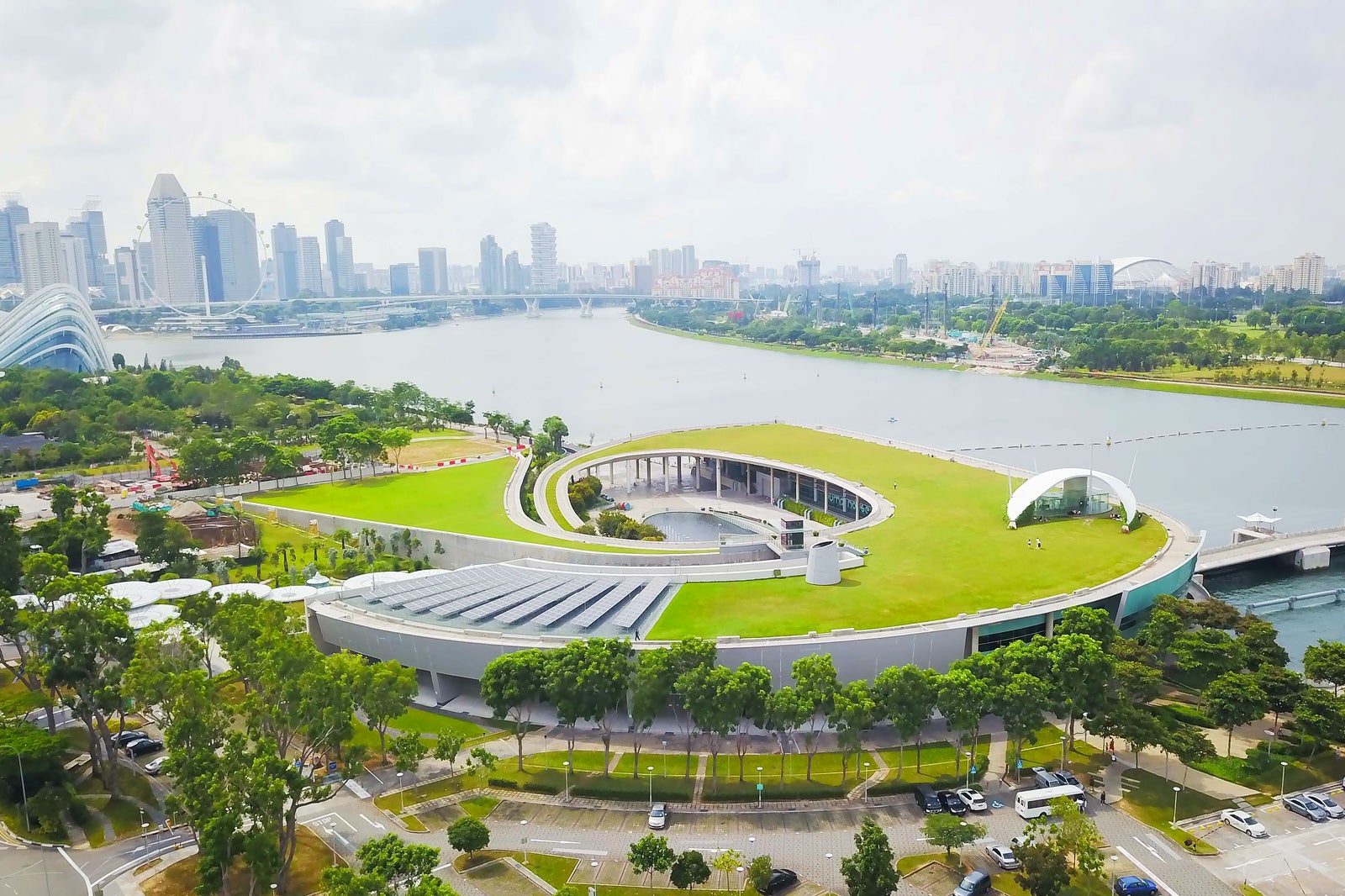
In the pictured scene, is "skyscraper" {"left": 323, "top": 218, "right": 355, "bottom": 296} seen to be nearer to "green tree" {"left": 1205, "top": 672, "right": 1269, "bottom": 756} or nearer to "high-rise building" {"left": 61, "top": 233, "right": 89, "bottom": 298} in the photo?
"high-rise building" {"left": 61, "top": 233, "right": 89, "bottom": 298}

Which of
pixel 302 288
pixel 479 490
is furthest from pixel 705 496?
pixel 302 288

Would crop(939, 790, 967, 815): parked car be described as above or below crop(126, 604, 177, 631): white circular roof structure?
below

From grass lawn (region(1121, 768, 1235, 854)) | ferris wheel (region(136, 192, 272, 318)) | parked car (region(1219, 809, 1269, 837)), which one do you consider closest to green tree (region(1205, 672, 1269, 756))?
grass lawn (region(1121, 768, 1235, 854))

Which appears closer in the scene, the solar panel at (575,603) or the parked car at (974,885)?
the parked car at (974,885)

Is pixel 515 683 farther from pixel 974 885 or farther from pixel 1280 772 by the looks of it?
pixel 1280 772

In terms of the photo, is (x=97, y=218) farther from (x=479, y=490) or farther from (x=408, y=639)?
(x=408, y=639)

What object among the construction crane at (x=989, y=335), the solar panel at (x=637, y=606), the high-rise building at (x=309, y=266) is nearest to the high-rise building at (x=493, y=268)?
the high-rise building at (x=309, y=266)

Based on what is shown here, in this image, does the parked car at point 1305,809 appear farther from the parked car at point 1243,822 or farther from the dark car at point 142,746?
the dark car at point 142,746
